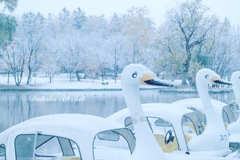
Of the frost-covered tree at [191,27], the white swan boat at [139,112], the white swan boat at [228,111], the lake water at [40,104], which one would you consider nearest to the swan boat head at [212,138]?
the white swan boat at [228,111]

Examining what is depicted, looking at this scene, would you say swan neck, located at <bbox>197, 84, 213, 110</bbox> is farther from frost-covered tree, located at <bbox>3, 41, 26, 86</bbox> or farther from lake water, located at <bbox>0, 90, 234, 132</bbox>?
frost-covered tree, located at <bbox>3, 41, 26, 86</bbox>

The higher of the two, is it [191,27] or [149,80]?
[191,27]

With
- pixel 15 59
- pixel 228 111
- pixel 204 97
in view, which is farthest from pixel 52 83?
pixel 228 111

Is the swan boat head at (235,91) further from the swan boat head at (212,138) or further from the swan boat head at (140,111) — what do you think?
the swan boat head at (140,111)

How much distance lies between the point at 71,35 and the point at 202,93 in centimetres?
225

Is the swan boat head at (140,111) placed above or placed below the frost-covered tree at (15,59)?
below

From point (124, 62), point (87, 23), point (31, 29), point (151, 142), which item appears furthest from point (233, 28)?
→ point (151, 142)

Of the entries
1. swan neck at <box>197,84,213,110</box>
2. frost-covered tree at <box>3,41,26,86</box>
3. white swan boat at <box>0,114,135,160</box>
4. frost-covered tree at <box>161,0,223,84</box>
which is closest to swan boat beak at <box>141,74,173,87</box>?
white swan boat at <box>0,114,135,160</box>

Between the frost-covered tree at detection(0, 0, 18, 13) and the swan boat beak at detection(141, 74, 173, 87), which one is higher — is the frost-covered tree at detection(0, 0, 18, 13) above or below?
above

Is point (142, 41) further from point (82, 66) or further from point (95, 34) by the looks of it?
point (82, 66)

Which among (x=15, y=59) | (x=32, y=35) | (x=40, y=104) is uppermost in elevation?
(x=32, y=35)

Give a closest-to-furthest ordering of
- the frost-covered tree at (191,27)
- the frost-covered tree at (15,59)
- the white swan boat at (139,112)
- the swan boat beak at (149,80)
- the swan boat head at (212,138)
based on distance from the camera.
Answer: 1. the white swan boat at (139,112)
2. the swan boat beak at (149,80)
3. the swan boat head at (212,138)
4. the frost-covered tree at (15,59)
5. the frost-covered tree at (191,27)

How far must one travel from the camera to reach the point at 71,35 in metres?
5.55

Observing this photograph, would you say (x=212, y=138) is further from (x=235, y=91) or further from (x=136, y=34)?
(x=136, y=34)
